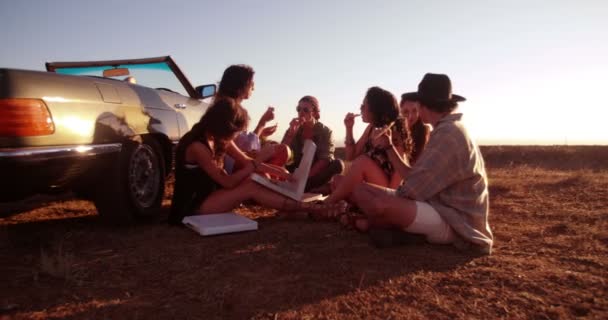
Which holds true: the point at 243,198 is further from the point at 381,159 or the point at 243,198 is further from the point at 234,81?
the point at 381,159

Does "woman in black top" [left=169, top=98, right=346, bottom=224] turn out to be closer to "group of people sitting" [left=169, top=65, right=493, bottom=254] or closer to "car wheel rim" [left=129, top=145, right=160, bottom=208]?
"group of people sitting" [left=169, top=65, right=493, bottom=254]

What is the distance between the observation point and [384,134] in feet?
10.8

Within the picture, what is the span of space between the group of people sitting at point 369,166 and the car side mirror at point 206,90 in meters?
0.92

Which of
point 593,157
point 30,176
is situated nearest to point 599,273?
point 30,176

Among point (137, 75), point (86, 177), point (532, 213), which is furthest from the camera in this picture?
point (137, 75)

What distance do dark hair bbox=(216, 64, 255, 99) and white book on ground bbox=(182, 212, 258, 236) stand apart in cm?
118

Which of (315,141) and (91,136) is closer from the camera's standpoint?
(91,136)

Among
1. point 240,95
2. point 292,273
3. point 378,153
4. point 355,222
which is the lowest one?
point 292,273

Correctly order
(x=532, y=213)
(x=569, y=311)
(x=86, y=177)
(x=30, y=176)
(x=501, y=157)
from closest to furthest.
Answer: (x=569, y=311) < (x=30, y=176) < (x=86, y=177) < (x=532, y=213) < (x=501, y=157)

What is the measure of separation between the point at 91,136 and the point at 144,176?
832 mm

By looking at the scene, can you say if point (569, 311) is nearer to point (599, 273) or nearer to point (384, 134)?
point (599, 273)

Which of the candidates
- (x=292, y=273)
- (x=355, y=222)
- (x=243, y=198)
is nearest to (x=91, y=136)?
(x=243, y=198)

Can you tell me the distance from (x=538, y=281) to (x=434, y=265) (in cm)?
57

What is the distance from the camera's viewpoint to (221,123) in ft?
11.8
